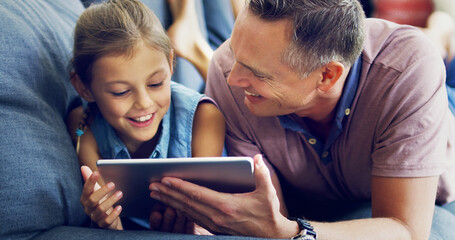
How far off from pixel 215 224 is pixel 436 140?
535mm

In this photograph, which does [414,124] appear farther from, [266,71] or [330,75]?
[266,71]

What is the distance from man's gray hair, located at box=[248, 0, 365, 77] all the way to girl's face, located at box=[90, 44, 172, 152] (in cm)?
26

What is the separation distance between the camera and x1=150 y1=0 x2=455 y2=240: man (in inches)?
34.8

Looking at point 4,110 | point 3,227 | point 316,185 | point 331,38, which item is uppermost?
point 331,38

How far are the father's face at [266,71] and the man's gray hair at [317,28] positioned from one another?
0.06ft

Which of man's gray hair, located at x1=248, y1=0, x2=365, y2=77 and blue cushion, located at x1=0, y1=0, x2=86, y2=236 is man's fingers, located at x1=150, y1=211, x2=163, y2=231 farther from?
man's gray hair, located at x1=248, y1=0, x2=365, y2=77

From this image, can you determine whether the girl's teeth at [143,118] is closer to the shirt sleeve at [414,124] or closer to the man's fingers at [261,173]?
the man's fingers at [261,173]

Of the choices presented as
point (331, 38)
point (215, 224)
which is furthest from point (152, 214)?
point (331, 38)

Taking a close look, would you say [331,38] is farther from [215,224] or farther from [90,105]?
[90,105]

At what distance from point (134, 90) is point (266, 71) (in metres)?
0.31

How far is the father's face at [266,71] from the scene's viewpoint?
934 mm

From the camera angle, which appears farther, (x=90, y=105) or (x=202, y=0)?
(x=202, y=0)

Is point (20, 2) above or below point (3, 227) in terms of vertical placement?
above

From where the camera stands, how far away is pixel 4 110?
33.3 inches
